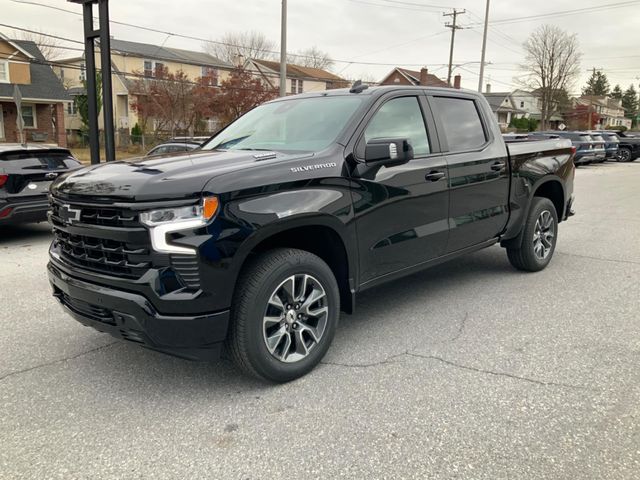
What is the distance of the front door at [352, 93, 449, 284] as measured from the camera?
3.85 meters

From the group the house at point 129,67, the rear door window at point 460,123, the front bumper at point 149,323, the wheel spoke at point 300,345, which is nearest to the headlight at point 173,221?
the front bumper at point 149,323

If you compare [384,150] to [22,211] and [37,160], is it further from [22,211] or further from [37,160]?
[37,160]

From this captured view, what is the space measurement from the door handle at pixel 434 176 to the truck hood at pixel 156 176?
3.97 feet

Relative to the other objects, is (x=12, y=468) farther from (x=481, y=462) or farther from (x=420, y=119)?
(x=420, y=119)

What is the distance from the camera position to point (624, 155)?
31.1 metres

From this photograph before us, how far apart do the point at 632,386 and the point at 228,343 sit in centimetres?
253

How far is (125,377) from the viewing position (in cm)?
357

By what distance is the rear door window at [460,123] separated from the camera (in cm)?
476

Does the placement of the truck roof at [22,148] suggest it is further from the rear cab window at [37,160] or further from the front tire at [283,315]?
the front tire at [283,315]

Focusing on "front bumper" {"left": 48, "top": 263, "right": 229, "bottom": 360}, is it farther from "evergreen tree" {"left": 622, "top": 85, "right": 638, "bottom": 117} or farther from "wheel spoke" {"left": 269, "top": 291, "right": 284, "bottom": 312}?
"evergreen tree" {"left": 622, "top": 85, "right": 638, "bottom": 117}

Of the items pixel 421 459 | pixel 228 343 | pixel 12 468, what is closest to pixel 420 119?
pixel 228 343

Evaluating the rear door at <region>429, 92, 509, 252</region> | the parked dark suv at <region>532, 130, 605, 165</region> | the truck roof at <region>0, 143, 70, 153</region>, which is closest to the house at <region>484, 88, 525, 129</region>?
the parked dark suv at <region>532, 130, 605, 165</region>

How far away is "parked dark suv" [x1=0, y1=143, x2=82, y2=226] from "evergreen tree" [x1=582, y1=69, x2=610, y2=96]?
5697 inches

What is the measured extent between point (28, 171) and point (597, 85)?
492ft
